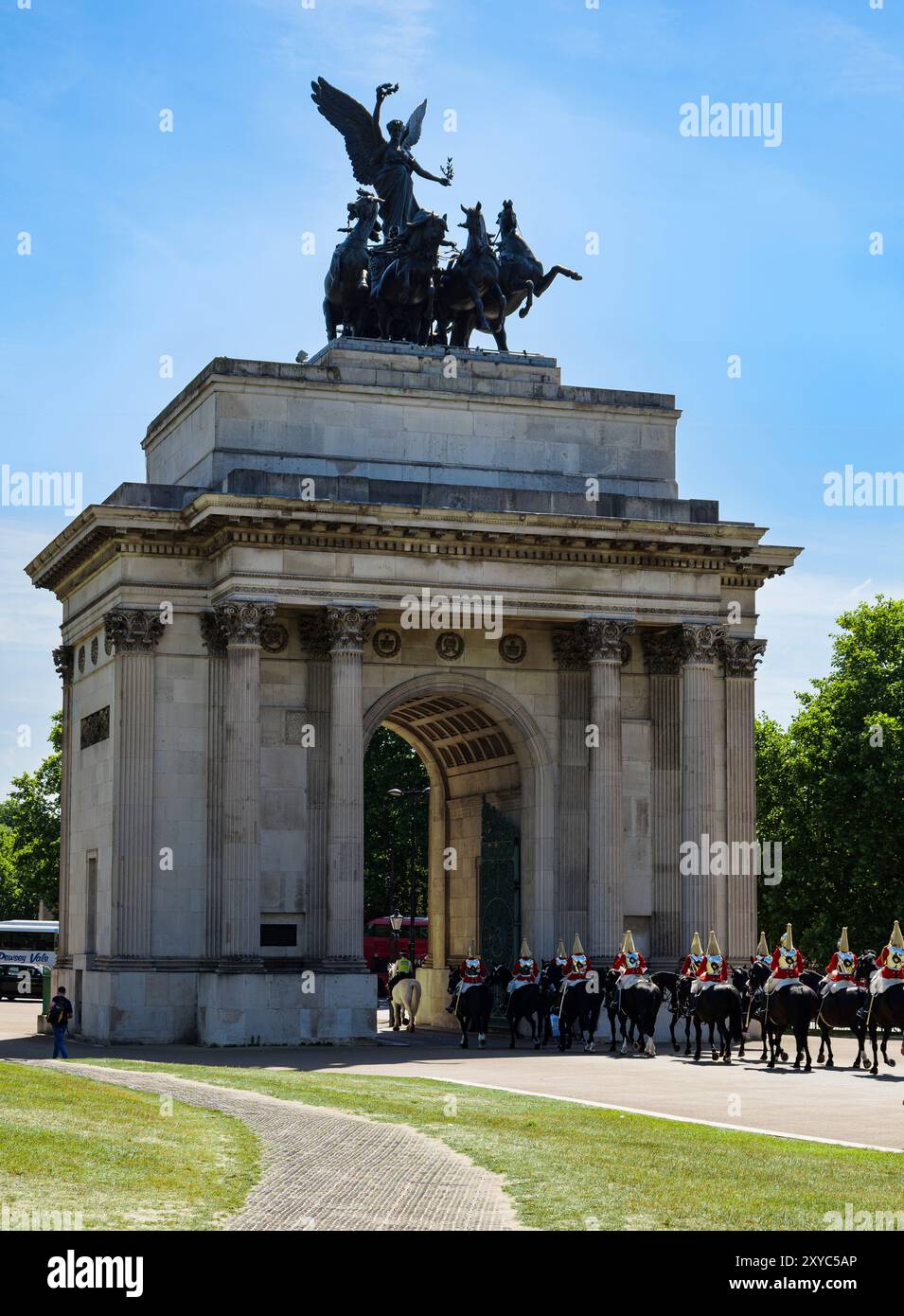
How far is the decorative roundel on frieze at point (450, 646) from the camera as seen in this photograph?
5812 centimetres

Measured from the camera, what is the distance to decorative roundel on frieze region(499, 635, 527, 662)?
58312 millimetres

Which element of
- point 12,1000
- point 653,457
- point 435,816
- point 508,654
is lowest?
point 12,1000

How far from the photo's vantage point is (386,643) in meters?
57.4

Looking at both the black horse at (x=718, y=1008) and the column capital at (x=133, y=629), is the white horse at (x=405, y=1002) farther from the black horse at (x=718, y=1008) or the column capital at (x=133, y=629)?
the black horse at (x=718, y=1008)

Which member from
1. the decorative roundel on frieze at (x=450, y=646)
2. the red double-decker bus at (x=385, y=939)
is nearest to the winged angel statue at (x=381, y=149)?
the decorative roundel on frieze at (x=450, y=646)

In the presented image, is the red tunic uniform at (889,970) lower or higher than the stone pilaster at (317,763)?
lower

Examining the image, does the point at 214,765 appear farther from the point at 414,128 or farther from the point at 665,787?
the point at 414,128

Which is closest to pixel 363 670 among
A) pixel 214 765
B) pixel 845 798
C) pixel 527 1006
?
pixel 214 765

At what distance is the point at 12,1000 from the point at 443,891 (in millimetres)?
38363

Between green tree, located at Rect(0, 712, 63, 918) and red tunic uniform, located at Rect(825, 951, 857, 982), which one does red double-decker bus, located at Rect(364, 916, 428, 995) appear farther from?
red tunic uniform, located at Rect(825, 951, 857, 982)

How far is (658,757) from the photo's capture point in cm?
5903

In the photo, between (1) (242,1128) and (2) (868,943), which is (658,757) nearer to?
(2) (868,943)

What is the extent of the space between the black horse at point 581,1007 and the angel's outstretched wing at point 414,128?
25.6 m
